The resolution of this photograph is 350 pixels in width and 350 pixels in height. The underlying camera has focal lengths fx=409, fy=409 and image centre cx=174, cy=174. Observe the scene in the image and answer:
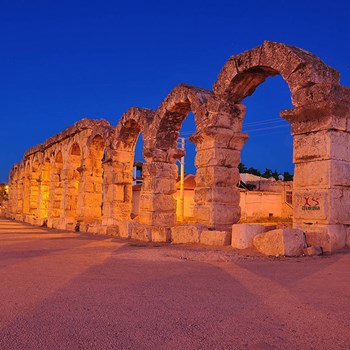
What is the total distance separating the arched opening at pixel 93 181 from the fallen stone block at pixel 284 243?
9891mm

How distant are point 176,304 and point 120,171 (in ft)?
34.4

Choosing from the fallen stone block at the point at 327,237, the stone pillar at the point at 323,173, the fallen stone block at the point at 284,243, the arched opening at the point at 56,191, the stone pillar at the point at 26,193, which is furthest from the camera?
the stone pillar at the point at 26,193

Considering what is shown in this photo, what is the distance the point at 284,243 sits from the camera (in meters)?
6.39

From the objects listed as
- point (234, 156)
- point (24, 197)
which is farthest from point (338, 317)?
point (24, 197)

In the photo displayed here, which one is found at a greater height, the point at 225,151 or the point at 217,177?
the point at 225,151

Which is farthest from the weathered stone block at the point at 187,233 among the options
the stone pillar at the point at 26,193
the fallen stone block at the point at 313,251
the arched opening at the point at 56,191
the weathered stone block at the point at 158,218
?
the stone pillar at the point at 26,193

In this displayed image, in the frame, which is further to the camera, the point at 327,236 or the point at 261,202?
the point at 261,202

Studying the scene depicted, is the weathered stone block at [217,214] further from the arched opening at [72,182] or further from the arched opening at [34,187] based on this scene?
the arched opening at [34,187]

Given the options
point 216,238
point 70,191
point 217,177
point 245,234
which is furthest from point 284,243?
point 70,191

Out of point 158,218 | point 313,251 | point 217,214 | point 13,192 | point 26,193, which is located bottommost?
point 313,251

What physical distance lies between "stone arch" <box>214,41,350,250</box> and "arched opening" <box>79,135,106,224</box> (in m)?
9.51

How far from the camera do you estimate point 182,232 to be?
28.9 ft

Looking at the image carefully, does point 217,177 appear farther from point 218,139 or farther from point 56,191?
point 56,191

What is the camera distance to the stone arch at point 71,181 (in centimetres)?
1752
